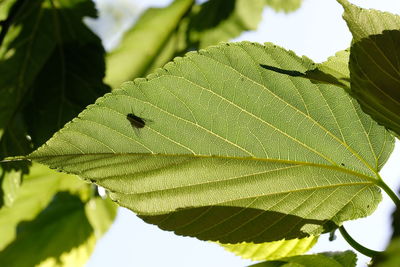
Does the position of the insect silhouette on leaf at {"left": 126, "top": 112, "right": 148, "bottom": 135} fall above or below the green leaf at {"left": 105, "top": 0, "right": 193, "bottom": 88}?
below

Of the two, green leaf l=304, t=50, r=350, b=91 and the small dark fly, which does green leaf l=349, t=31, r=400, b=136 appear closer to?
green leaf l=304, t=50, r=350, b=91

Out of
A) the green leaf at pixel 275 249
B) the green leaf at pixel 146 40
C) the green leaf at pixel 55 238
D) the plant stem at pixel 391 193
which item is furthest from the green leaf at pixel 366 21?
the green leaf at pixel 146 40

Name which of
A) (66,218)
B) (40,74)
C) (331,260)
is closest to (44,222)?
(66,218)

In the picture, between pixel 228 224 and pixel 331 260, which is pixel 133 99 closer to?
pixel 228 224

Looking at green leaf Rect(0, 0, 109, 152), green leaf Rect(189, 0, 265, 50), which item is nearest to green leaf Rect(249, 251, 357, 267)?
green leaf Rect(0, 0, 109, 152)

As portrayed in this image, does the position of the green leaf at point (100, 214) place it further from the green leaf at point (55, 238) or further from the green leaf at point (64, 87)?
the green leaf at point (64, 87)

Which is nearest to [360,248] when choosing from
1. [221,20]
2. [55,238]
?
[55,238]
